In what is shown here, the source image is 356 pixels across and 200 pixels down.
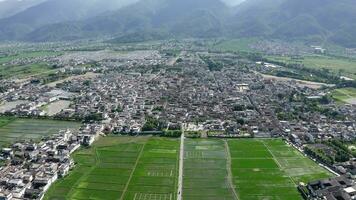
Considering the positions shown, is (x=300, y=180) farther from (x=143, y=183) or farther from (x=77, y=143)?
(x=77, y=143)

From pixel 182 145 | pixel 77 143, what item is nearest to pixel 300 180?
pixel 182 145

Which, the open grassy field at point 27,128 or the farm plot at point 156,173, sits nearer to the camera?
the farm plot at point 156,173

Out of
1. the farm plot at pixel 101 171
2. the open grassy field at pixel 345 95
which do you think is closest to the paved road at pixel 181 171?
the farm plot at pixel 101 171

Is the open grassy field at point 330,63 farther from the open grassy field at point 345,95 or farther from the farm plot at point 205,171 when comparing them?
the farm plot at point 205,171

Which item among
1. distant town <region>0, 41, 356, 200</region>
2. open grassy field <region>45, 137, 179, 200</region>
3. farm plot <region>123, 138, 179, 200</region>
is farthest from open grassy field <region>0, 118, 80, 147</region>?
farm plot <region>123, 138, 179, 200</region>

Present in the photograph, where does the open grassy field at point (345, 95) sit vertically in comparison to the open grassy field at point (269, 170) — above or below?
above

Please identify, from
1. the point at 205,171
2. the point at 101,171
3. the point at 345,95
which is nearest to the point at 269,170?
the point at 205,171

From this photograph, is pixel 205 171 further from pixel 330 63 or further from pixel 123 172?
pixel 330 63

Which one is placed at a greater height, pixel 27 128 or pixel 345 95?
pixel 27 128
